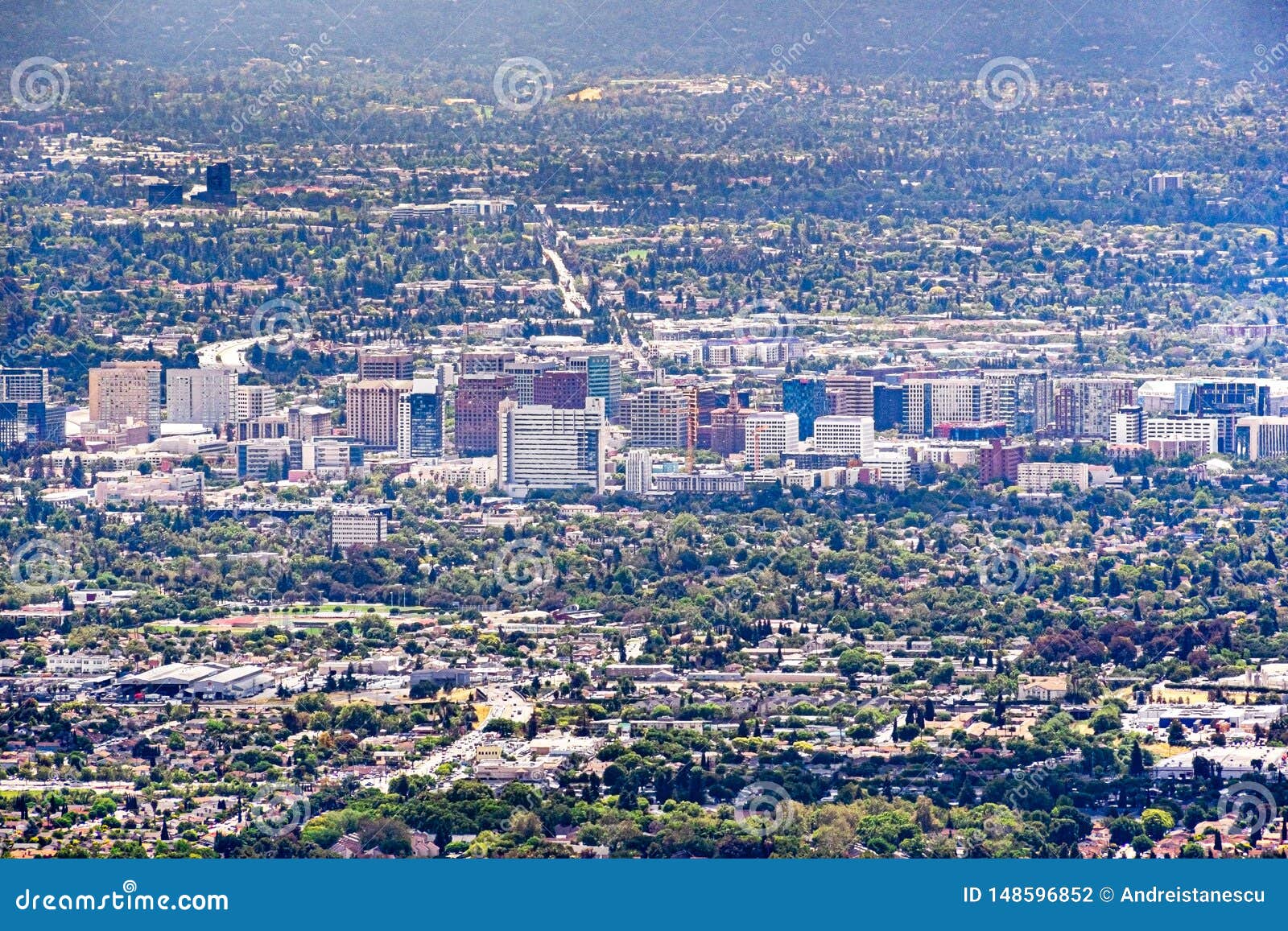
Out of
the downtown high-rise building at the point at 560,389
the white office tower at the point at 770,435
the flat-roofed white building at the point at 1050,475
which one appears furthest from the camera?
the downtown high-rise building at the point at 560,389

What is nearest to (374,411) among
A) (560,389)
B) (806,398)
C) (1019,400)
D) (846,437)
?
(560,389)

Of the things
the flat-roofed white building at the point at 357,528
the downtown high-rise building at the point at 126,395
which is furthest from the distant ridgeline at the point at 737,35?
the flat-roofed white building at the point at 357,528

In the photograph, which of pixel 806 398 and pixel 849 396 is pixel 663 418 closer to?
pixel 806 398

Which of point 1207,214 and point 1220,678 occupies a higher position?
point 1207,214

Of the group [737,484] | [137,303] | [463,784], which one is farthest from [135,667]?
[137,303]

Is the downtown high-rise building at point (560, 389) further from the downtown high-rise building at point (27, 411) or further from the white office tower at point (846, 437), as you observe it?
the downtown high-rise building at point (27, 411)

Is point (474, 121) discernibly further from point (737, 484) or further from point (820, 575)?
point (820, 575)

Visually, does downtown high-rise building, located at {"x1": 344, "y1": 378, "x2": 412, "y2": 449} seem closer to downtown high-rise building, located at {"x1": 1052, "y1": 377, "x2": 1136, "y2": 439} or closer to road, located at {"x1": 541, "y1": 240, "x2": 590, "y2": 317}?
road, located at {"x1": 541, "y1": 240, "x2": 590, "y2": 317}
